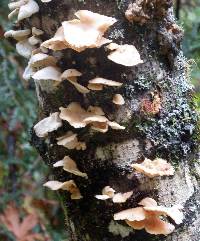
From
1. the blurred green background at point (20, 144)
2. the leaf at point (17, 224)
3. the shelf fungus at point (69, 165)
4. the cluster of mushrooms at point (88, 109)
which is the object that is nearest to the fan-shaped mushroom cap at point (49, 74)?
the cluster of mushrooms at point (88, 109)

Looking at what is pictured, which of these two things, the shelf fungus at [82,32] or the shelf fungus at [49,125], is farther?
the shelf fungus at [49,125]

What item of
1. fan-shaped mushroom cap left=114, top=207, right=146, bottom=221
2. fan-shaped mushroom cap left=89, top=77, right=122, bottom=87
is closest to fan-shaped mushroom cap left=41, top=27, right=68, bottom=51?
fan-shaped mushroom cap left=89, top=77, right=122, bottom=87

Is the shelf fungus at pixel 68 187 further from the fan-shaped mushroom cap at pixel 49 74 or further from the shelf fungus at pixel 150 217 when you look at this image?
the fan-shaped mushroom cap at pixel 49 74

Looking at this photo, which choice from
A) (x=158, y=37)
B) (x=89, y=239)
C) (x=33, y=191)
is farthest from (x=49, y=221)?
(x=158, y=37)

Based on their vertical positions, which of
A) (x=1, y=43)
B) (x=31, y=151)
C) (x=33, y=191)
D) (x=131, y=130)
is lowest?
(x=33, y=191)

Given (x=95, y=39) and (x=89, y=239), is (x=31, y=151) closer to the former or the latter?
(x=89, y=239)
